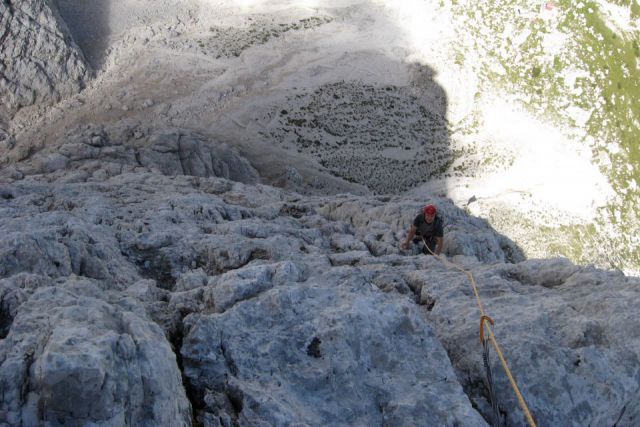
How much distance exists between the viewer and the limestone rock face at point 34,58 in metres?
34.9

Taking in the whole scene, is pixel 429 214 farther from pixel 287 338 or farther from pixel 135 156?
pixel 135 156

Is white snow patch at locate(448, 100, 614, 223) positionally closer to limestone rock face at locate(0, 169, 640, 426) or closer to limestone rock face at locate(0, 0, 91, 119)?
limestone rock face at locate(0, 169, 640, 426)

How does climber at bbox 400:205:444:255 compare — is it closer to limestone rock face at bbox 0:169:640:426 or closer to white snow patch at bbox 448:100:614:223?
limestone rock face at bbox 0:169:640:426

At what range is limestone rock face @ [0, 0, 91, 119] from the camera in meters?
34.9

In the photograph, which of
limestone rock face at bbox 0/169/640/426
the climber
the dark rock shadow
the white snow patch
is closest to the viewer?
limestone rock face at bbox 0/169/640/426

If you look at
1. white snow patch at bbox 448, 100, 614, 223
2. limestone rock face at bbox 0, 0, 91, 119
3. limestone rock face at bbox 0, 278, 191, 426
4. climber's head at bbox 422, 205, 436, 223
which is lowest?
limestone rock face at bbox 0, 0, 91, 119

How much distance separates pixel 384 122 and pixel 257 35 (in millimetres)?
14812

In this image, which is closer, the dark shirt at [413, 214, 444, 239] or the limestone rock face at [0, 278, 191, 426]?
the limestone rock face at [0, 278, 191, 426]

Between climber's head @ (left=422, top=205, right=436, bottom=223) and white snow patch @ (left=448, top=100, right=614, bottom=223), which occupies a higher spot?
climber's head @ (left=422, top=205, right=436, bottom=223)

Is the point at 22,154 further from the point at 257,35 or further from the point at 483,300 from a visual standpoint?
the point at 483,300

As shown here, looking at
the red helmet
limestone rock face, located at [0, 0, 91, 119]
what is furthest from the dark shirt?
limestone rock face, located at [0, 0, 91, 119]

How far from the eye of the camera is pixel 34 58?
117 ft

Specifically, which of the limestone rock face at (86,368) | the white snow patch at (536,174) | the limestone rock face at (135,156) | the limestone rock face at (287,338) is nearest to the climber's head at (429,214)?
the limestone rock face at (287,338)

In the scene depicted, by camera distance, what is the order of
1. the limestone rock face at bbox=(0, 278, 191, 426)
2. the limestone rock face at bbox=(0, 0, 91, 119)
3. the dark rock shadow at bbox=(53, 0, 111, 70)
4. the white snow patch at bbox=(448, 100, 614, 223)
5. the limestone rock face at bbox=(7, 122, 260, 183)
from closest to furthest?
the limestone rock face at bbox=(0, 278, 191, 426), the limestone rock face at bbox=(7, 122, 260, 183), the limestone rock face at bbox=(0, 0, 91, 119), the white snow patch at bbox=(448, 100, 614, 223), the dark rock shadow at bbox=(53, 0, 111, 70)
